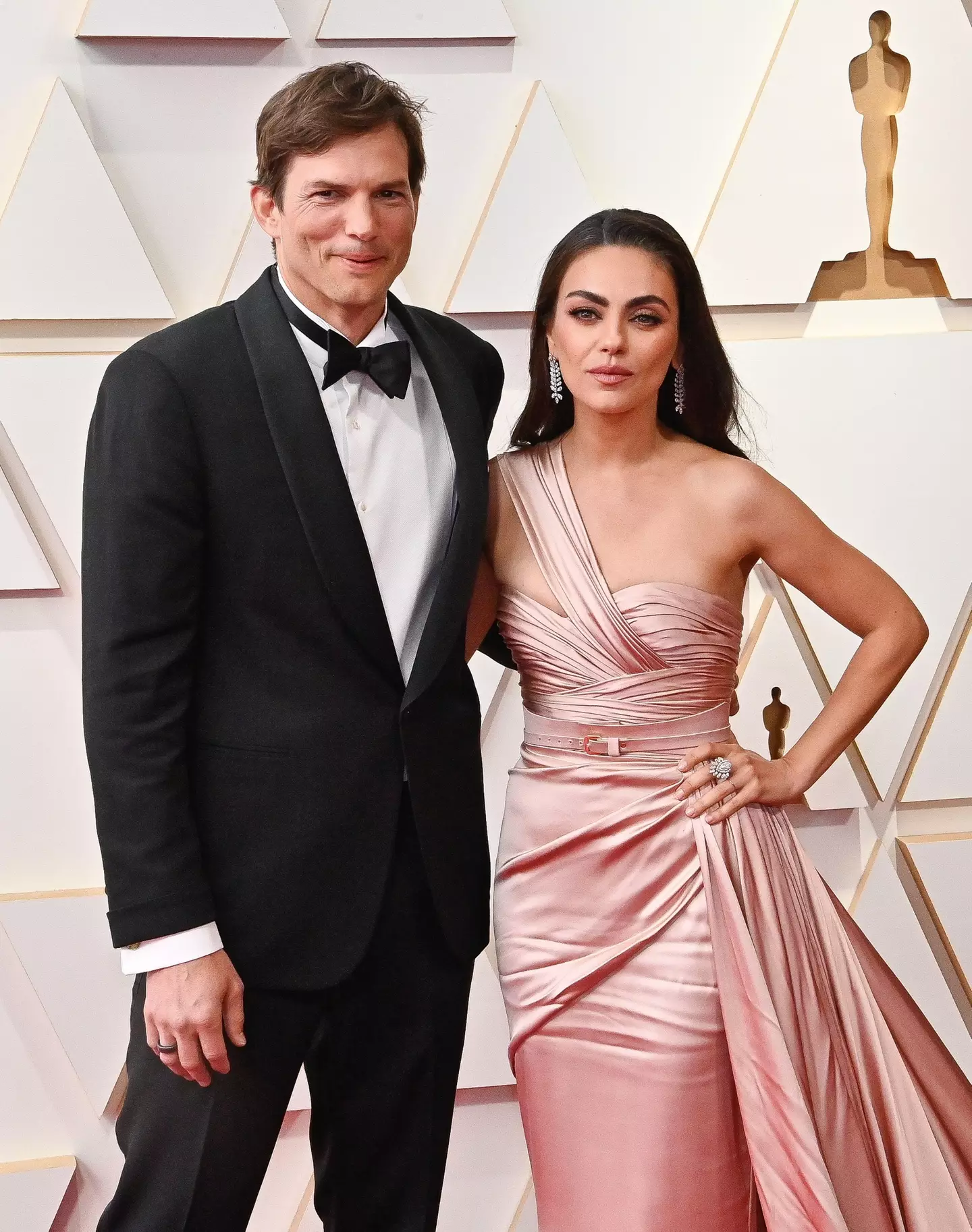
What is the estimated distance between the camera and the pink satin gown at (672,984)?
4.81 ft

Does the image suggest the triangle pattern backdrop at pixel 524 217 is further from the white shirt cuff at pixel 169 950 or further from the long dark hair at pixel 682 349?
the white shirt cuff at pixel 169 950

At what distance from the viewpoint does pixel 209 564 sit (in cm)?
136

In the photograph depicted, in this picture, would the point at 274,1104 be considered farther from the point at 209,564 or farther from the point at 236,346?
the point at 236,346

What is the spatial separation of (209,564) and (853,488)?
1.45m

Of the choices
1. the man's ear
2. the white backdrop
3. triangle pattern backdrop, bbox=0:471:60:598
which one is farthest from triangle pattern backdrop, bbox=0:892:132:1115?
the man's ear

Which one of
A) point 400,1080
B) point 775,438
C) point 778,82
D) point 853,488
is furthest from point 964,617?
point 400,1080

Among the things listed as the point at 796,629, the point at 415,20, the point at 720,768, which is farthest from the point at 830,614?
the point at 415,20

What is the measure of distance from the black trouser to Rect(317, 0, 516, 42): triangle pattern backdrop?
1.46m

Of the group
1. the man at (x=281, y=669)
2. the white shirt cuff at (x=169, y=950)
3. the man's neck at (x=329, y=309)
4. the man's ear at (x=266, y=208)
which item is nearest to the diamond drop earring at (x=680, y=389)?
the man at (x=281, y=669)

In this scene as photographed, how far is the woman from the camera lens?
4.84 feet

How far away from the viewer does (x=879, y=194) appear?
2.37 meters

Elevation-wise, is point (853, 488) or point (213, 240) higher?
point (213, 240)

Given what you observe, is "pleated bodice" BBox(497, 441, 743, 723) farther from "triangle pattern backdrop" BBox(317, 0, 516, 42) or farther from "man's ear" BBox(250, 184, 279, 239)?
"triangle pattern backdrop" BBox(317, 0, 516, 42)

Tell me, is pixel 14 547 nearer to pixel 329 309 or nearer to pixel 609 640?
pixel 329 309
